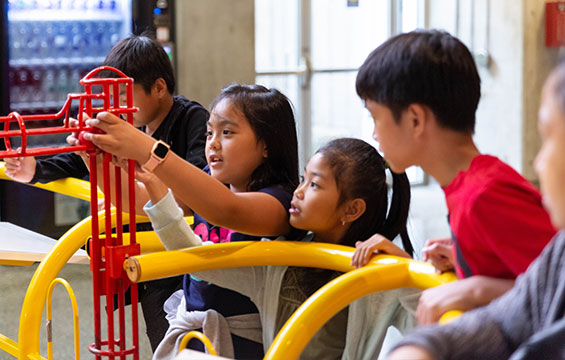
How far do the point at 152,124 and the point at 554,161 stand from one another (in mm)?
1813

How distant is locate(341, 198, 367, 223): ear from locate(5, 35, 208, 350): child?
0.66 m

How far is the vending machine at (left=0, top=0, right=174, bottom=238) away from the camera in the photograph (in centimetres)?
517

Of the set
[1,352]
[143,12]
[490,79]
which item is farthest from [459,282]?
[490,79]

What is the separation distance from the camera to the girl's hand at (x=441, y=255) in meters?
1.38

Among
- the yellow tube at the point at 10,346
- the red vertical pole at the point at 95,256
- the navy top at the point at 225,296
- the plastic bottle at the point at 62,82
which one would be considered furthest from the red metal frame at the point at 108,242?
the plastic bottle at the point at 62,82

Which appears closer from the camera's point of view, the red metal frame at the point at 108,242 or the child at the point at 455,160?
the child at the point at 455,160

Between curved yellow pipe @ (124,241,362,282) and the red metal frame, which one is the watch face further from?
curved yellow pipe @ (124,241,362,282)

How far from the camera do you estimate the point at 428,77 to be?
130cm

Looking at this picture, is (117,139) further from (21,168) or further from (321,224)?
(21,168)

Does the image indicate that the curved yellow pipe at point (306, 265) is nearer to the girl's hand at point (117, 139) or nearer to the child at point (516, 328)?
the girl's hand at point (117, 139)

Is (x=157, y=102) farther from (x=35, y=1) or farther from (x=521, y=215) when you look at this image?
(x=35, y=1)

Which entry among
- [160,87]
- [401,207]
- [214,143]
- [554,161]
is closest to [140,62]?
[160,87]

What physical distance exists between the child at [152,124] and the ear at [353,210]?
662 mm

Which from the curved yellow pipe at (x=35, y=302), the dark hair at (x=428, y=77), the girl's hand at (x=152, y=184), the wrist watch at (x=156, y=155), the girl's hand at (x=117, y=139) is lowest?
the curved yellow pipe at (x=35, y=302)
